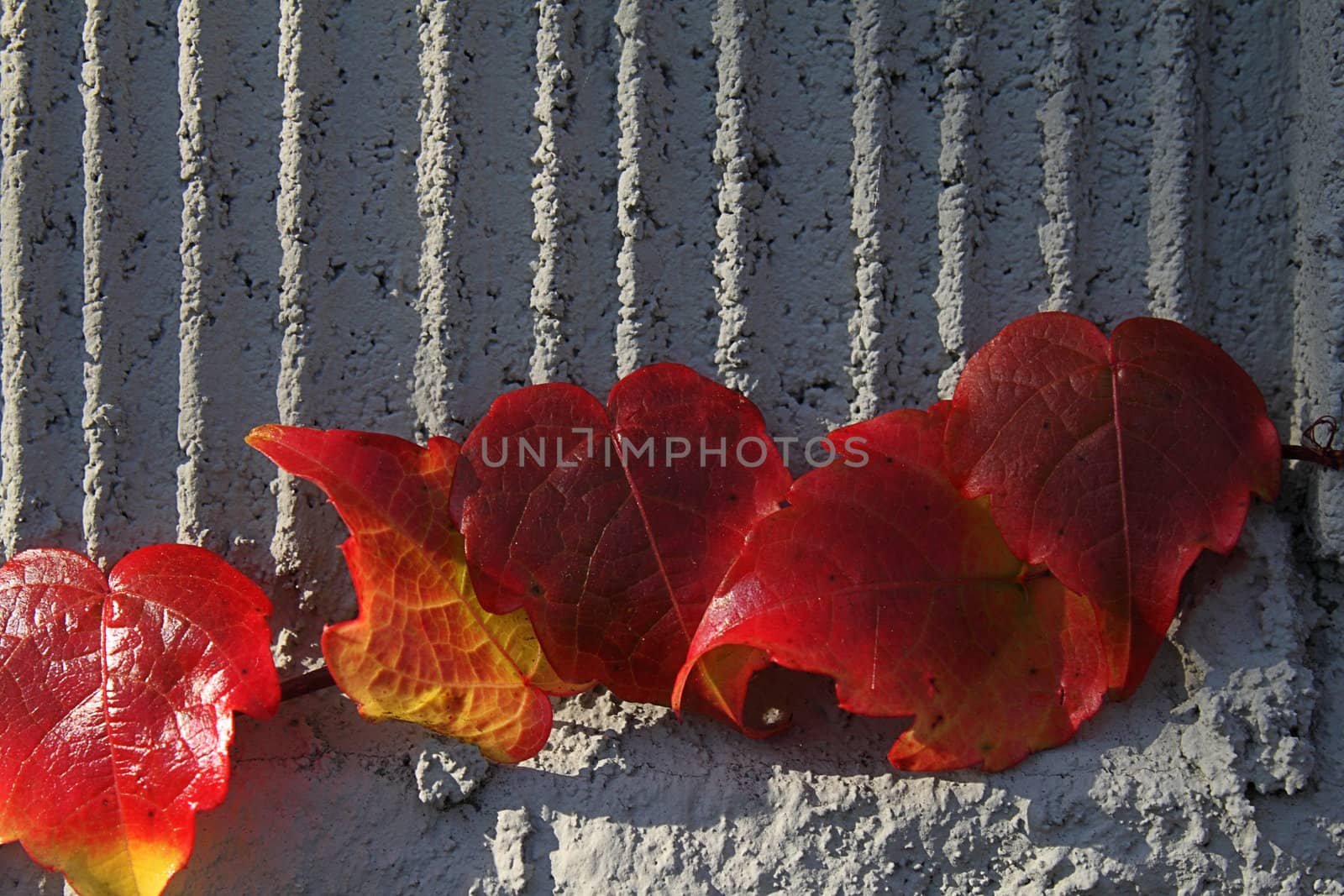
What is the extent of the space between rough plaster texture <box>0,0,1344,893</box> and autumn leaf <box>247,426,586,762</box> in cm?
4

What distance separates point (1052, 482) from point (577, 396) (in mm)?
264

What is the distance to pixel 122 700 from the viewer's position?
1.83 feet

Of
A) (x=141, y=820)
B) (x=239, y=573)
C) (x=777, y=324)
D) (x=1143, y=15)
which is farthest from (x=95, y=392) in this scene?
(x=1143, y=15)

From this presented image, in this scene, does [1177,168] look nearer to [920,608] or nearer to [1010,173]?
[1010,173]

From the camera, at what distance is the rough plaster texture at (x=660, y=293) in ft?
1.77

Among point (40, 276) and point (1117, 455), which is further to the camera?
point (40, 276)

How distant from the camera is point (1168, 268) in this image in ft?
1.88

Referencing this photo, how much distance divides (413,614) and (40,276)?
0.34 meters

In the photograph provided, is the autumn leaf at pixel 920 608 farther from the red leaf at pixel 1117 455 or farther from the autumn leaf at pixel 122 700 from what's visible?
the autumn leaf at pixel 122 700

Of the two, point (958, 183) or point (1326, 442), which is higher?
point (958, 183)

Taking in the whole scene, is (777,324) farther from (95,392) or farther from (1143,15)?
(95,392)

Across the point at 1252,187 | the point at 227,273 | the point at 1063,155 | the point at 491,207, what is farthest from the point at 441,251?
the point at 1252,187

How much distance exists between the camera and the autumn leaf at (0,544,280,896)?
0.54 meters

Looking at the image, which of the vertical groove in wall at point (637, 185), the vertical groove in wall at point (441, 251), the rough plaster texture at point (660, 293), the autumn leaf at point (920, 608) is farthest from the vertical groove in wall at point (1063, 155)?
the vertical groove in wall at point (441, 251)
